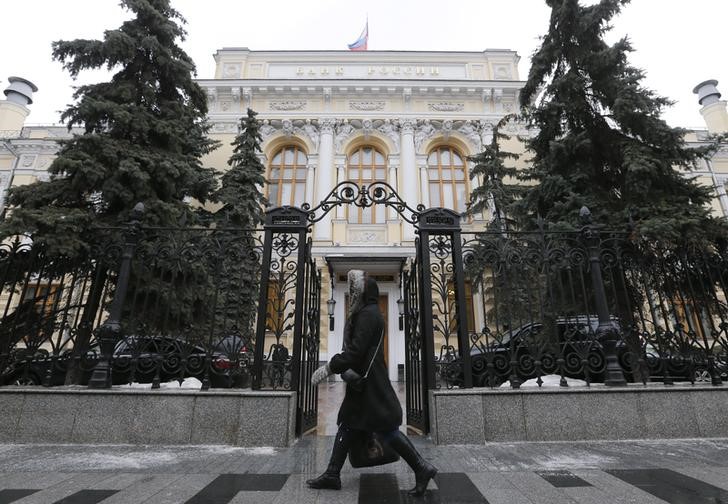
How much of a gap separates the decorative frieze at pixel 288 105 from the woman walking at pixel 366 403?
1783cm

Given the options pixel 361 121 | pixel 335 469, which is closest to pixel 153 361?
pixel 335 469

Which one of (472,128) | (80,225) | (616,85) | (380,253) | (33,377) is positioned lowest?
(33,377)

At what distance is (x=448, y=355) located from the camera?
17.1 feet

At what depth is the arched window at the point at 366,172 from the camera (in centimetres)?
1703

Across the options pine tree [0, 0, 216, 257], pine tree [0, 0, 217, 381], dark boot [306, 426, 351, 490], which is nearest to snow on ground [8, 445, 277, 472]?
dark boot [306, 426, 351, 490]

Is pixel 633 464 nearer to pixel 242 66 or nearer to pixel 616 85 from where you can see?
pixel 616 85

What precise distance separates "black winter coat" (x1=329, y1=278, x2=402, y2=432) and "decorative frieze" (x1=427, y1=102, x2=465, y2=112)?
17.9m

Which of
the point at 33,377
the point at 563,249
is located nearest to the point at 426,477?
the point at 563,249

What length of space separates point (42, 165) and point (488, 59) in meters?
23.8

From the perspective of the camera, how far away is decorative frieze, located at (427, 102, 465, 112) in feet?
62.6

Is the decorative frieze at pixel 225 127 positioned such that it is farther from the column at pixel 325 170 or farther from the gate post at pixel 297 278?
the gate post at pixel 297 278

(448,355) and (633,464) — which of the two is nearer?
(633,464)

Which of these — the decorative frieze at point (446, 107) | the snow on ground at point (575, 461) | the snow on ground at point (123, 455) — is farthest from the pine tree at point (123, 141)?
the decorative frieze at point (446, 107)

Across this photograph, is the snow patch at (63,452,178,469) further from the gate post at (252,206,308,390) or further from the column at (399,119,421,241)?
the column at (399,119,421,241)
